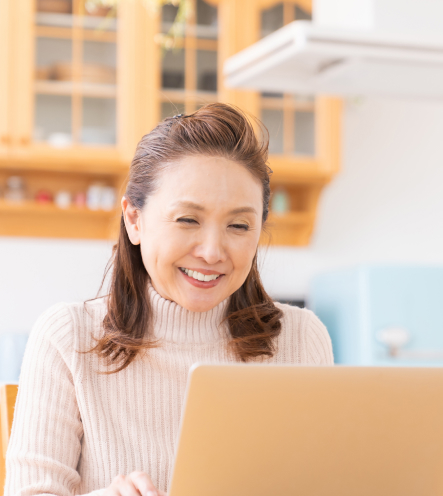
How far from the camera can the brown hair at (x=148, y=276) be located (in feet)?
3.83

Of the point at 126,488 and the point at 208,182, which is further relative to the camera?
the point at 208,182

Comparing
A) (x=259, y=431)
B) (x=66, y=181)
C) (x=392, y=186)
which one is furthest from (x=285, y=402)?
(x=392, y=186)

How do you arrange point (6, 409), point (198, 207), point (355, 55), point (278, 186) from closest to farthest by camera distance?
point (198, 207) < point (6, 409) < point (355, 55) < point (278, 186)

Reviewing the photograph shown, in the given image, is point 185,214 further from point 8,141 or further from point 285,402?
point 8,141

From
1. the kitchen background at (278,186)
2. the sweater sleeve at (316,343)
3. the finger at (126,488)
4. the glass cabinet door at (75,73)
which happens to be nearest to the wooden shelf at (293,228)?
the kitchen background at (278,186)

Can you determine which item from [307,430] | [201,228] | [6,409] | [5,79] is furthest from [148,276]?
[5,79]

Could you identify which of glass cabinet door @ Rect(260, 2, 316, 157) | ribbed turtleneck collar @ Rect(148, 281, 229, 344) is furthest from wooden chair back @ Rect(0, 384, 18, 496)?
glass cabinet door @ Rect(260, 2, 316, 157)

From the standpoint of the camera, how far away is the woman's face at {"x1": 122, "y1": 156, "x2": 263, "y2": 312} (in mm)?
1111

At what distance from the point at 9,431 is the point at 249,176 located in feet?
1.92

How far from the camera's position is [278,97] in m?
3.03

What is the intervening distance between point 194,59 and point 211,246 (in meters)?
1.98

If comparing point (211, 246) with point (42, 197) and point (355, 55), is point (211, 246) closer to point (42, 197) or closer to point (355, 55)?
point (355, 55)

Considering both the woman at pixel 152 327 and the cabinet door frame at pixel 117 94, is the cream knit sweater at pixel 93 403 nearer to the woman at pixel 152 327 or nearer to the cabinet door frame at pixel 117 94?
the woman at pixel 152 327

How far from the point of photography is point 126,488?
885 millimetres
